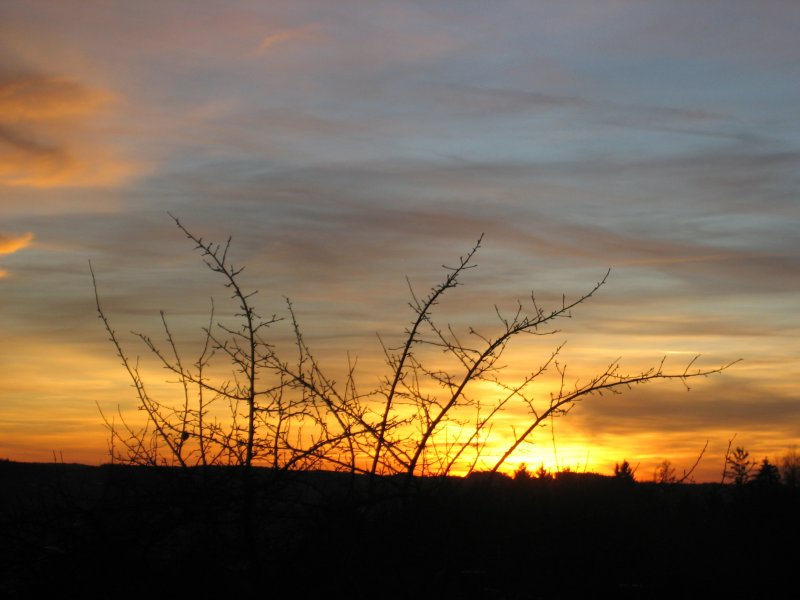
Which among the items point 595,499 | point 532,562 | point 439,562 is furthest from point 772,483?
point 439,562

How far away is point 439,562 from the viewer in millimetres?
6395

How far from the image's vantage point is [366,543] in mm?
6066

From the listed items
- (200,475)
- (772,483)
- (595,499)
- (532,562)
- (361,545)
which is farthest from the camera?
(772,483)

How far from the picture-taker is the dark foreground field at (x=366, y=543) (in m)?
5.69

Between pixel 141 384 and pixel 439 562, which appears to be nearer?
pixel 439 562

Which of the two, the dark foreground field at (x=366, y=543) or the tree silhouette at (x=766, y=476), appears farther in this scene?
the tree silhouette at (x=766, y=476)

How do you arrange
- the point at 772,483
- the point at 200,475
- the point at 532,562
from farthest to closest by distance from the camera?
the point at 772,483, the point at 532,562, the point at 200,475

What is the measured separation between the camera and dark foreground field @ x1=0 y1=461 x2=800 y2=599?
18.7ft

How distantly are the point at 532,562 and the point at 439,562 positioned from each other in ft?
3.63

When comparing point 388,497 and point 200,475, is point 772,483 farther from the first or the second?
point 200,475

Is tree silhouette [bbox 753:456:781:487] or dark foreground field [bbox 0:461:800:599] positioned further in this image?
tree silhouette [bbox 753:456:781:487]

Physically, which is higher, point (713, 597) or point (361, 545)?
point (361, 545)

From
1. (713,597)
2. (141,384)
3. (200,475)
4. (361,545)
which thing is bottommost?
(713,597)

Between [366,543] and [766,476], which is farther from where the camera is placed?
[766,476]
